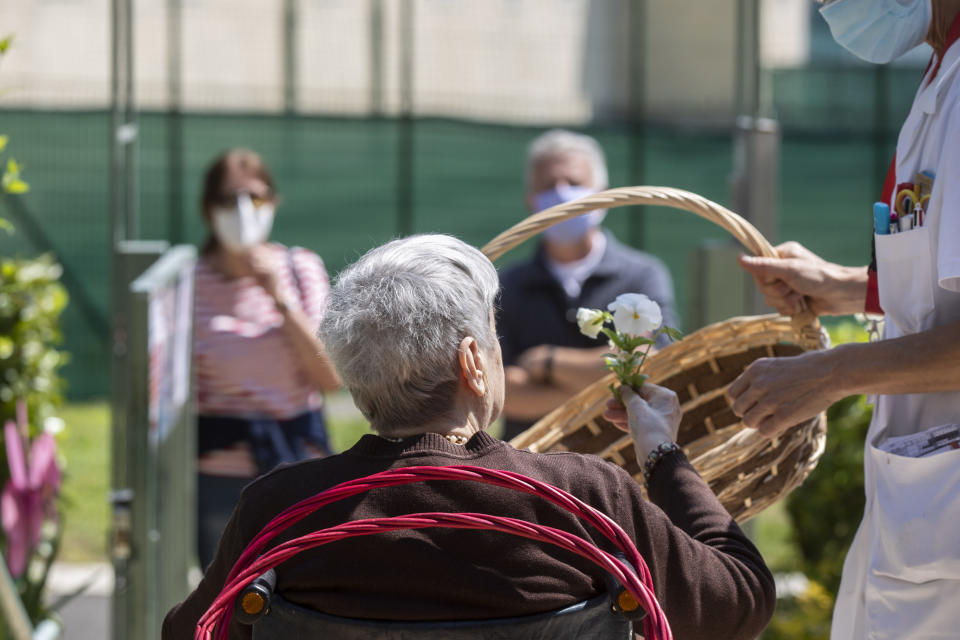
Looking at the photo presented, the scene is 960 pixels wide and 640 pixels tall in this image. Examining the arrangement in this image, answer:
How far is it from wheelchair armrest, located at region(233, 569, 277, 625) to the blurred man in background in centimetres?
218

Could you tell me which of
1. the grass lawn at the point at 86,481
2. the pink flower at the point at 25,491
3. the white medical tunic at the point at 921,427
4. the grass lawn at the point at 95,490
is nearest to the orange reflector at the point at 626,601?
the white medical tunic at the point at 921,427

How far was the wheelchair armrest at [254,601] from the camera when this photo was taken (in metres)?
Answer: 1.49

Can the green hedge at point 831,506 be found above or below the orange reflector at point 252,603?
below

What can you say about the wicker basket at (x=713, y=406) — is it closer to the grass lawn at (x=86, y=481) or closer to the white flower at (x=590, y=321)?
the white flower at (x=590, y=321)

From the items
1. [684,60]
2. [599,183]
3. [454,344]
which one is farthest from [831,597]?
[684,60]

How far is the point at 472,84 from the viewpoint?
11.2m

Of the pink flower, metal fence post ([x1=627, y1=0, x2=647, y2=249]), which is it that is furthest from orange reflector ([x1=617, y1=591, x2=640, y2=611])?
metal fence post ([x1=627, y1=0, x2=647, y2=249])

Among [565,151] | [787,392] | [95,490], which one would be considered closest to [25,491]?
[565,151]

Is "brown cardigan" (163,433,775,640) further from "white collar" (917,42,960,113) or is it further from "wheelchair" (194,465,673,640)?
"white collar" (917,42,960,113)

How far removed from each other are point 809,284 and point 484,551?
105cm

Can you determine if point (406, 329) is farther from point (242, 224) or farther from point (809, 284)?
point (242, 224)

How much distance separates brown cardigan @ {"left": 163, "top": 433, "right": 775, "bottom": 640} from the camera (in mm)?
1529

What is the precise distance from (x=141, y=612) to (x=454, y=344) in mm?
1703

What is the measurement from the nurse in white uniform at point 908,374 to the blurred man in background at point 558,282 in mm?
Answer: 1630
